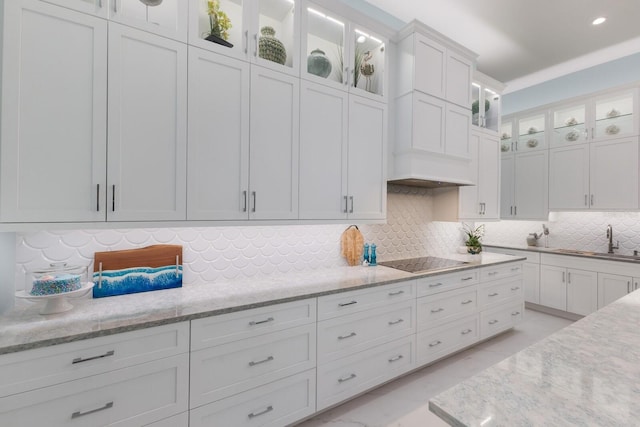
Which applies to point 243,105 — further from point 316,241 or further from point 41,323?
point 41,323

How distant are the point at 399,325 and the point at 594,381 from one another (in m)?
1.58

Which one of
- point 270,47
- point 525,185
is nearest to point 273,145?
point 270,47

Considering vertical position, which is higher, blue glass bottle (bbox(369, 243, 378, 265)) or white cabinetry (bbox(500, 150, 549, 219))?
white cabinetry (bbox(500, 150, 549, 219))

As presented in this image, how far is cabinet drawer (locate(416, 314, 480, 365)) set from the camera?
2570 millimetres

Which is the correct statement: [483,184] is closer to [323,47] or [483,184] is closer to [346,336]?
[323,47]

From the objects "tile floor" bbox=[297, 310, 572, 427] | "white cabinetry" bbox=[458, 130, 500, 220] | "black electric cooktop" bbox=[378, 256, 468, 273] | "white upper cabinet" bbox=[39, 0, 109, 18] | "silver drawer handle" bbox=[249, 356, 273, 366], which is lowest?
"tile floor" bbox=[297, 310, 572, 427]

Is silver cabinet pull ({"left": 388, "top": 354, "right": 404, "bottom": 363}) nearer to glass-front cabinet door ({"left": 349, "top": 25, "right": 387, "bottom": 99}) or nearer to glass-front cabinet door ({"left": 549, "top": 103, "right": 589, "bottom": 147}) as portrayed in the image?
glass-front cabinet door ({"left": 349, "top": 25, "right": 387, "bottom": 99})

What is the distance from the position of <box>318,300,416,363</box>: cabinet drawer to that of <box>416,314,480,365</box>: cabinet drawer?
23 centimetres

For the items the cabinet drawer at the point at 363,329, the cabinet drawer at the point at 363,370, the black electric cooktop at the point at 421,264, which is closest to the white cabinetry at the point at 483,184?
the black electric cooktop at the point at 421,264

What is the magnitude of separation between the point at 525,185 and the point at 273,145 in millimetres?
4259

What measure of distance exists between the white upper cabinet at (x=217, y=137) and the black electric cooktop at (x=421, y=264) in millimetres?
1608

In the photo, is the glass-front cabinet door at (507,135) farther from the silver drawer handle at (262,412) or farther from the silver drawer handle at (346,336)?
the silver drawer handle at (262,412)

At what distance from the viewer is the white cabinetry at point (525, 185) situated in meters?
4.33

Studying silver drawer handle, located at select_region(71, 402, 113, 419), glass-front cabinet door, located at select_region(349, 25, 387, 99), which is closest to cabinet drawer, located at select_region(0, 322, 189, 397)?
silver drawer handle, located at select_region(71, 402, 113, 419)
